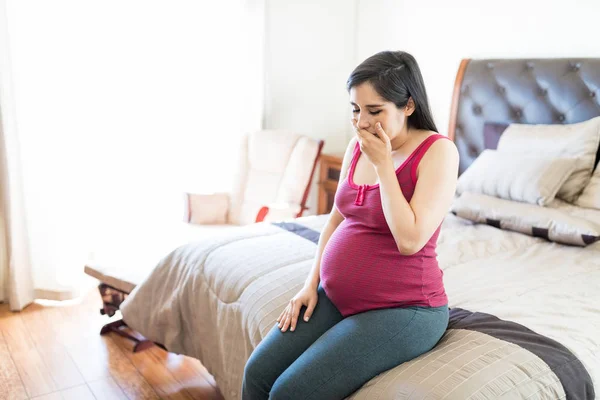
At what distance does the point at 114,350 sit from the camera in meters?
2.50

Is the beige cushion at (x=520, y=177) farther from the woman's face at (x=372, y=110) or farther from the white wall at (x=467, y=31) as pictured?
the woman's face at (x=372, y=110)

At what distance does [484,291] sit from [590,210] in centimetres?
87

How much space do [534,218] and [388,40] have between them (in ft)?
5.90

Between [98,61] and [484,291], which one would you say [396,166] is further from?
[98,61]

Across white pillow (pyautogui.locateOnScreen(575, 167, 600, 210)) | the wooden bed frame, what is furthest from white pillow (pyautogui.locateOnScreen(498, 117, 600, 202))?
the wooden bed frame

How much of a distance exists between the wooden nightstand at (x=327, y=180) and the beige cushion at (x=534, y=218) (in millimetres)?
1220

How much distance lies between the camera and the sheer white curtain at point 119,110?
282cm

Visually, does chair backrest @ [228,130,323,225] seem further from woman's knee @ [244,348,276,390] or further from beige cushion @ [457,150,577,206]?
woman's knee @ [244,348,276,390]

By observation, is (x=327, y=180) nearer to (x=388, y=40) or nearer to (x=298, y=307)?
(x=388, y=40)

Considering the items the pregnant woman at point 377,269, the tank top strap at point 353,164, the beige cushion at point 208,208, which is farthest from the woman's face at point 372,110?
the beige cushion at point 208,208

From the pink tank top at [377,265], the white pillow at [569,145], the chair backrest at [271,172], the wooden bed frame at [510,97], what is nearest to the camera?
the pink tank top at [377,265]

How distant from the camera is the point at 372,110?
140 cm

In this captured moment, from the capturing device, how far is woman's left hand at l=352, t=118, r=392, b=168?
1327mm

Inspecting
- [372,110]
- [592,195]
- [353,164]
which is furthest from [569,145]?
[372,110]
